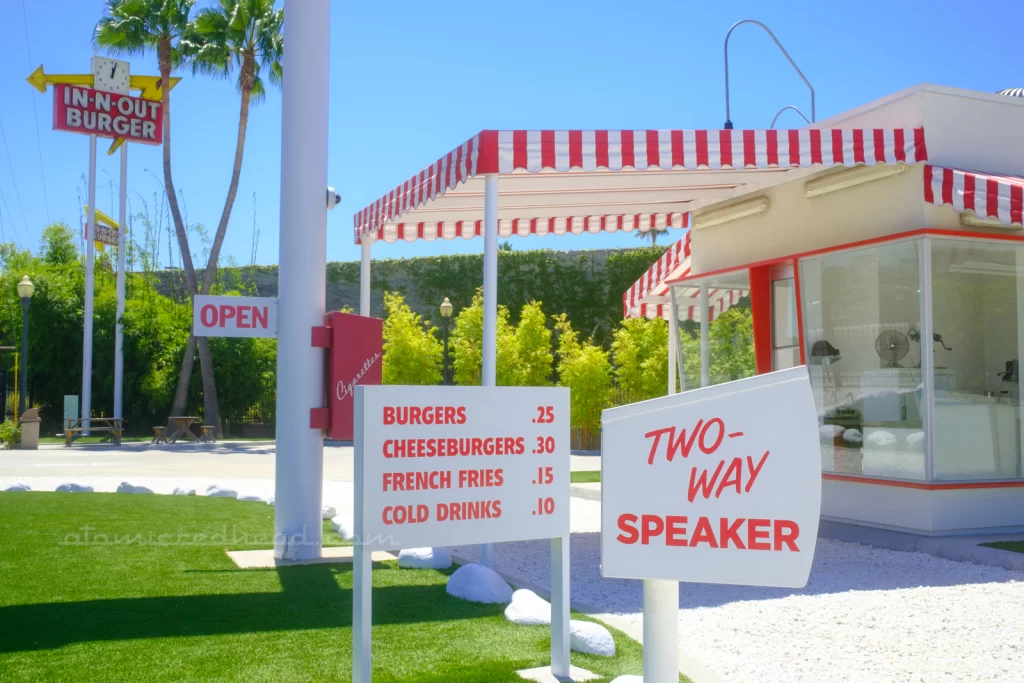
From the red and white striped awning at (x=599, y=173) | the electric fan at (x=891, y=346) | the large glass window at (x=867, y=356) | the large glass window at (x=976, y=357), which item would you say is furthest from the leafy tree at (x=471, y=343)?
the large glass window at (x=976, y=357)

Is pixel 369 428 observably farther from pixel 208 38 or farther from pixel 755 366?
pixel 208 38

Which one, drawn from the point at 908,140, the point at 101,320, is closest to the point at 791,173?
the point at 908,140

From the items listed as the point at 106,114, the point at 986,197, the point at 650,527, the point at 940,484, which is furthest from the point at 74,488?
the point at 106,114

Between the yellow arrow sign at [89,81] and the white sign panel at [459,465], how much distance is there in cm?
2443

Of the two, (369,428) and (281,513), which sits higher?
(369,428)


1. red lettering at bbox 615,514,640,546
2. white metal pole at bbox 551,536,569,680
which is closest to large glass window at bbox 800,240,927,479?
white metal pole at bbox 551,536,569,680

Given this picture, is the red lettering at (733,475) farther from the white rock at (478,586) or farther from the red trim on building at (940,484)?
the red trim on building at (940,484)

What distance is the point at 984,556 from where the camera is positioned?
6668 millimetres

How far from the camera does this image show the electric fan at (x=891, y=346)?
7.97m

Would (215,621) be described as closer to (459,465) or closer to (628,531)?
(459,465)

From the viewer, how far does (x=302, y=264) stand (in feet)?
21.7

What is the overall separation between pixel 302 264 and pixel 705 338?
5712 millimetres

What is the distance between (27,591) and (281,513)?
1.82 meters

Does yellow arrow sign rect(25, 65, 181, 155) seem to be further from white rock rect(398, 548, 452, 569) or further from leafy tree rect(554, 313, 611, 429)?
white rock rect(398, 548, 452, 569)
